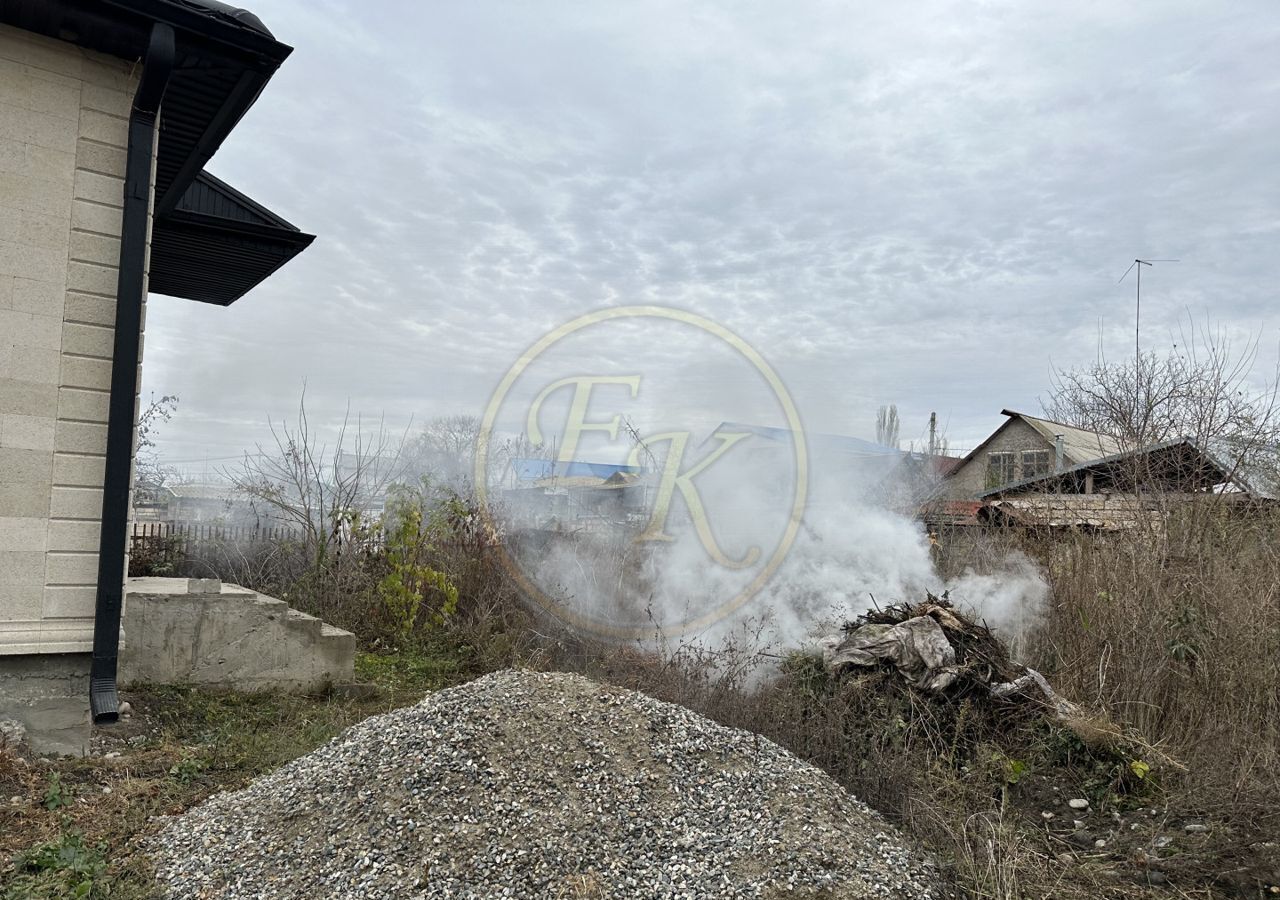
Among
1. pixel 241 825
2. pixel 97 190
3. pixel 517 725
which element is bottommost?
pixel 241 825

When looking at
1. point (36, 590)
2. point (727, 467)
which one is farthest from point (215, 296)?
point (727, 467)

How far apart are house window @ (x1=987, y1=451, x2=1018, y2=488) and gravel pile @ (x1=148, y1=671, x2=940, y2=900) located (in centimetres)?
2283

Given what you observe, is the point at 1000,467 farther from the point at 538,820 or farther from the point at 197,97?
the point at 197,97

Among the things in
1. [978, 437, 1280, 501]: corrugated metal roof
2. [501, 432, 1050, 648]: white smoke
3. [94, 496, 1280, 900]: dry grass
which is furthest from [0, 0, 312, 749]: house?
[978, 437, 1280, 501]: corrugated metal roof

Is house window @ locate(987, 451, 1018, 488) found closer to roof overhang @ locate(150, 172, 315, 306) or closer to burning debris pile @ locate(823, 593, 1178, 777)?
burning debris pile @ locate(823, 593, 1178, 777)

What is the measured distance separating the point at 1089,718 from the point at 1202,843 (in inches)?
63.4

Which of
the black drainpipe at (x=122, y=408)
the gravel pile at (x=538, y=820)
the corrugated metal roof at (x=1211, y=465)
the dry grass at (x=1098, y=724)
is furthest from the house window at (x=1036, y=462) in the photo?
the black drainpipe at (x=122, y=408)

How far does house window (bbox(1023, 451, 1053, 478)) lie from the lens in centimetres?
2402

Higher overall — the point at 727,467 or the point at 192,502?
the point at 727,467

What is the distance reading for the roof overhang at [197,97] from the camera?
481 cm

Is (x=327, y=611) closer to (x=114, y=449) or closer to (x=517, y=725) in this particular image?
(x=114, y=449)

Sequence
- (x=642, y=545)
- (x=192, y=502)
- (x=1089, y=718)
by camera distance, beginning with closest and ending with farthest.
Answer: (x=1089, y=718), (x=642, y=545), (x=192, y=502)

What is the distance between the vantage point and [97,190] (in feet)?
16.9

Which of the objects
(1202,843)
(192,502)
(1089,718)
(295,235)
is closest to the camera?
(1202,843)
